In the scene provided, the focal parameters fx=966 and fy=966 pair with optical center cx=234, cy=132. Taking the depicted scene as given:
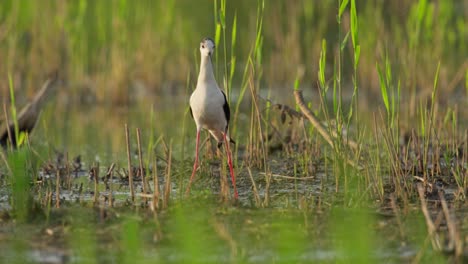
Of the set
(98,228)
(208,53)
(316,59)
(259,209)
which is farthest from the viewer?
(316,59)

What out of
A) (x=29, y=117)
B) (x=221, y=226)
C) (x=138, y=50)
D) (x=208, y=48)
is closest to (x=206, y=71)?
(x=208, y=48)

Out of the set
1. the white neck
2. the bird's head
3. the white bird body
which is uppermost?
the bird's head

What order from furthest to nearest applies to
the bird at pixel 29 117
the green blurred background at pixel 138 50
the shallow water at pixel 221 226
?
the green blurred background at pixel 138 50
the bird at pixel 29 117
the shallow water at pixel 221 226

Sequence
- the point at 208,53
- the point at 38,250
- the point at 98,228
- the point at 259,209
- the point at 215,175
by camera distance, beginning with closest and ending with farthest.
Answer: the point at 38,250 < the point at 98,228 < the point at 259,209 < the point at 208,53 < the point at 215,175

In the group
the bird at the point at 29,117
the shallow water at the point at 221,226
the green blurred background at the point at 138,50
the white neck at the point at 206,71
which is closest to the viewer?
the shallow water at the point at 221,226

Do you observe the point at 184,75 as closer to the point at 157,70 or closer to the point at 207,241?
the point at 157,70

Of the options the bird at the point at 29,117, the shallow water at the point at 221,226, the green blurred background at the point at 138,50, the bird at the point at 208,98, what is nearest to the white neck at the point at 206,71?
the bird at the point at 208,98

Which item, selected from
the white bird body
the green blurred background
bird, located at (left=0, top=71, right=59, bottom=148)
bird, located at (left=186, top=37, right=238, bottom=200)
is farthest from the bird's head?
the green blurred background

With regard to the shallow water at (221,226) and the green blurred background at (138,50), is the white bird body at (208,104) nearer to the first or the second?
the shallow water at (221,226)

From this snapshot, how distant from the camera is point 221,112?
686 centimetres

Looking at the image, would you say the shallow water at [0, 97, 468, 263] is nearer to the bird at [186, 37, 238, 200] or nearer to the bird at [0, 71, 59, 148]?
the bird at [186, 37, 238, 200]

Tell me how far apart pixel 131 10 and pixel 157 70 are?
949 millimetres

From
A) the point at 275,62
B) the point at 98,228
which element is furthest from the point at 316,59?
the point at 98,228

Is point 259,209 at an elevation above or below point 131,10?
below
